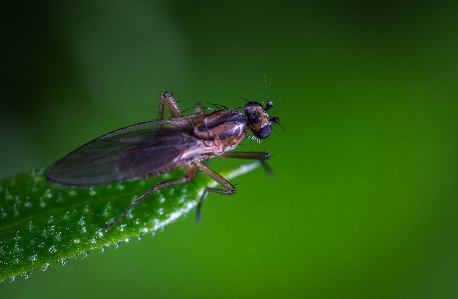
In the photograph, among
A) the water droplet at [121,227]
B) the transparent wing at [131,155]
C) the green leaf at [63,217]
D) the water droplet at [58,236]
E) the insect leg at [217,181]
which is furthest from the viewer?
the insect leg at [217,181]

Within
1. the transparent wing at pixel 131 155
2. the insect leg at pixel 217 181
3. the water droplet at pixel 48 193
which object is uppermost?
the transparent wing at pixel 131 155

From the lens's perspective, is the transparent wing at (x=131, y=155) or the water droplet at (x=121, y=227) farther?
the transparent wing at (x=131, y=155)

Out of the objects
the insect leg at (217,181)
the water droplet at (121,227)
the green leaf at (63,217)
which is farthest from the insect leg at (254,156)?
the water droplet at (121,227)

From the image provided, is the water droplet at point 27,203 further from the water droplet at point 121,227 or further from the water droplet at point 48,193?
the water droplet at point 121,227

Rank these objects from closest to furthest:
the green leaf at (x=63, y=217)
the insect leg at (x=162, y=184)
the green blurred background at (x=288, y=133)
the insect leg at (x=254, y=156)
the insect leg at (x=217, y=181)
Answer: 1. the green leaf at (x=63, y=217)
2. the insect leg at (x=162, y=184)
3. the insect leg at (x=217, y=181)
4. the green blurred background at (x=288, y=133)
5. the insect leg at (x=254, y=156)

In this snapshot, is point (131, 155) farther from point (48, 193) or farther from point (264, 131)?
point (264, 131)

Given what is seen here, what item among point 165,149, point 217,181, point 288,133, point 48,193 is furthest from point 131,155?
point 288,133

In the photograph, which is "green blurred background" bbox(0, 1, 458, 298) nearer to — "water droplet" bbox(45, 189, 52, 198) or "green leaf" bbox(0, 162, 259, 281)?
"green leaf" bbox(0, 162, 259, 281)
